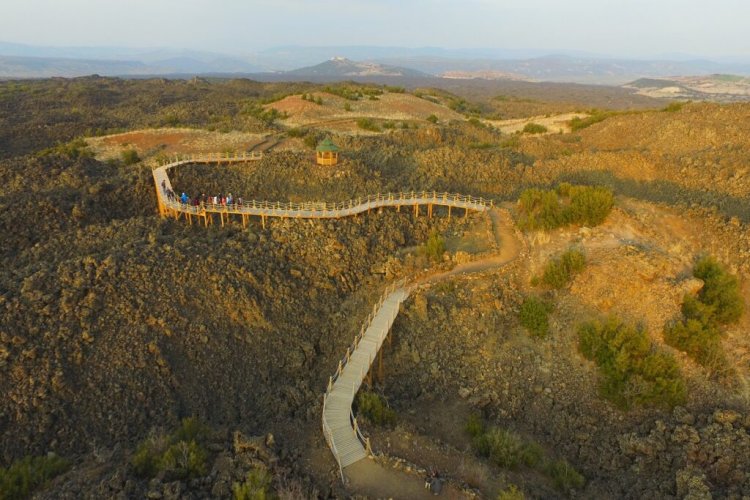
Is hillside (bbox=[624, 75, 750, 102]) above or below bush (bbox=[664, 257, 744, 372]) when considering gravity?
above

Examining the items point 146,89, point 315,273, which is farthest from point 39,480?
point 146,89

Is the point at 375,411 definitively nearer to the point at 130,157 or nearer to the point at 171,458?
the point at 171,458

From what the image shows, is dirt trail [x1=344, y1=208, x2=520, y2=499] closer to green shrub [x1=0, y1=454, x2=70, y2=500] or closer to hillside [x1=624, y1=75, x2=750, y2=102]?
green shrub [x1=0, y1=454, x2=70, y2=500]

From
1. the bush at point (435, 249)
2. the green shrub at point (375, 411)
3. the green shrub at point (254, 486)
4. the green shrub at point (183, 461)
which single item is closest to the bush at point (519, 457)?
the green shrub at point (375, 411)

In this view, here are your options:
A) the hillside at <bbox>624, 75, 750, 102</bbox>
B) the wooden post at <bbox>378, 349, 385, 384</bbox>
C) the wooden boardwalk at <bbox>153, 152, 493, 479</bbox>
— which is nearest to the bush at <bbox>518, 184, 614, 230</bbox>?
the wooden boardwalk at <bbox>153, 152, 493, 479</bbox>

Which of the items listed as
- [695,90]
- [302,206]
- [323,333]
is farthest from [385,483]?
[695,90]

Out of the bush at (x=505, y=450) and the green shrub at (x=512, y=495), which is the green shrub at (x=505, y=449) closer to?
the bush at (x=505, y=450)
